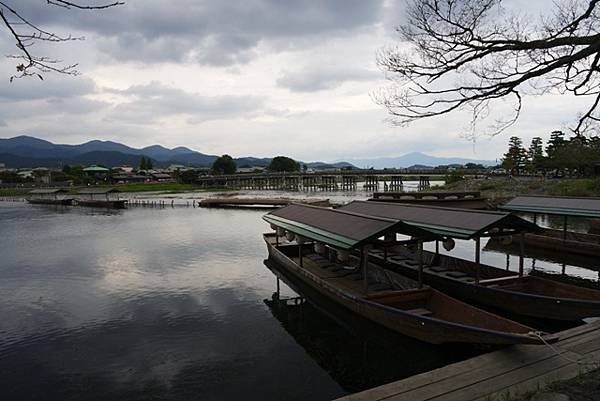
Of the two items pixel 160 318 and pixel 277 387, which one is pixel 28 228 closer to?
pixel 160 318

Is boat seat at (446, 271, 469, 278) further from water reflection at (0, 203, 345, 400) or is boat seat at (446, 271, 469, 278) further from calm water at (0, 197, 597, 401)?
water reflection at (0, 203, 345, 400)

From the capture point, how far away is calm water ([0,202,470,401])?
977cm

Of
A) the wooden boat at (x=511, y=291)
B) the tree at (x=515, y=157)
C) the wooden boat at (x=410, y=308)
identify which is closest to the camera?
the wooden boat at (x=410, y=308)

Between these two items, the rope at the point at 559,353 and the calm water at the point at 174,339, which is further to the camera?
the calm water at the point at 174,339

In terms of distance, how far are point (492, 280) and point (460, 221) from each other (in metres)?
2.15

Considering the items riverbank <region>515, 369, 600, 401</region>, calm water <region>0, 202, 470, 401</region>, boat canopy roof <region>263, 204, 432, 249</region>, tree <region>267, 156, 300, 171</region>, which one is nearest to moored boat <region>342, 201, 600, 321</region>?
boat canopy roof <region>263, 204, 432, 249</region>

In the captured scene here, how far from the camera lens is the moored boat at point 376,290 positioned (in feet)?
30.7

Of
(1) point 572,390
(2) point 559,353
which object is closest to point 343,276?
(2) point 559,353

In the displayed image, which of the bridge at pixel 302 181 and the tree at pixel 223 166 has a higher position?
the tree at pixel 223 166

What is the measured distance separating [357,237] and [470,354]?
433cm

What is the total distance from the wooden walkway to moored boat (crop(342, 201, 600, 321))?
3.22m

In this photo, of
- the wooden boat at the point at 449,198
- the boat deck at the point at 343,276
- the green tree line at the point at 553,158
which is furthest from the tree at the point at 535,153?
the boat deck at the point at 343,276

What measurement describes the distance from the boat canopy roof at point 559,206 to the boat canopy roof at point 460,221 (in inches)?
268

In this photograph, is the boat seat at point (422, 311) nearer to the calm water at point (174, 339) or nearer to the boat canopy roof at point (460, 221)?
the calm water at point (174, 339)
